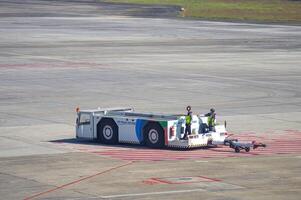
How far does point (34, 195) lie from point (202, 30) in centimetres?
9658

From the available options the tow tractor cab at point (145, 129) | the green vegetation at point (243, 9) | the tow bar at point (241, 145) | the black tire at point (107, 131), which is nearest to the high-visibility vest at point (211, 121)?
the tow tractor cab at point (145, 129)

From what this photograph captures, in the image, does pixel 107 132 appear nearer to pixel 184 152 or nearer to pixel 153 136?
pixel 153 136

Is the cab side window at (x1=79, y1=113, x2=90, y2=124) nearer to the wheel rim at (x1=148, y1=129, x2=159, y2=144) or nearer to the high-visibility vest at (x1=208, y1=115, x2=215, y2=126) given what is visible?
the wheel rim at (x1=148, y1=129, x2=159, y2=144)

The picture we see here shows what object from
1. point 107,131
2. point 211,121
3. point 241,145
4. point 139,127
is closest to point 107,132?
point 107,131

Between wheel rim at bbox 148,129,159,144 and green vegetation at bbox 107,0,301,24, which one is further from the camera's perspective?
green vegetation at bbox 107,0,301,24

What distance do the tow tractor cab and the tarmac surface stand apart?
672mm

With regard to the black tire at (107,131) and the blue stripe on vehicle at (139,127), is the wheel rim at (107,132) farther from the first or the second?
the blue stripe on vehicle at (139,127)

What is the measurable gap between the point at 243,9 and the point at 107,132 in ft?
395

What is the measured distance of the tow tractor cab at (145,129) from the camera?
4541 cm

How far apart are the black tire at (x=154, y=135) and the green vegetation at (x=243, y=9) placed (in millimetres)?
104489

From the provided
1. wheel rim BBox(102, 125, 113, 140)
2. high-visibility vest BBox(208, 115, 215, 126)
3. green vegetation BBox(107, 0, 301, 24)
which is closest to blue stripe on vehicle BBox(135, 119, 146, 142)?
wheel rim BBox(102, 125, 113, 140)

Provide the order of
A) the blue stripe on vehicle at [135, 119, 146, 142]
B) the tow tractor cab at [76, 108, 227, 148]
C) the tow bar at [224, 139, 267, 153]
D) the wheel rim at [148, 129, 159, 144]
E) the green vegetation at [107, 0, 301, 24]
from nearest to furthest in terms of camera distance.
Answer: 1. the tow bar at [224, 139, 267, 153]
2. the tow tractor cab at [76, 108, 227, 148]
3. the wheel rim at [148, 129, 159, 144]
4. the blue stripe on vehicle at [135, 119, 146, 142]
5. the green vegetation at [107, 0, 301, 24]

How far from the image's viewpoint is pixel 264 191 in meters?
35.4

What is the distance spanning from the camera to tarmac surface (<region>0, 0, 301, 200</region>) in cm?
A: 3716
